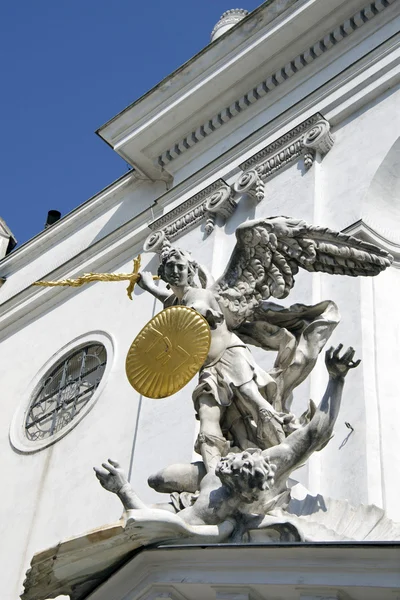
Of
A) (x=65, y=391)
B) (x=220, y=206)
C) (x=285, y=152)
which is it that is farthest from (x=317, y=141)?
(x=65, y=391)

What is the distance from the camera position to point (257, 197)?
33.7ft

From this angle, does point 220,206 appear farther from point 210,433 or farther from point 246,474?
point 246,474

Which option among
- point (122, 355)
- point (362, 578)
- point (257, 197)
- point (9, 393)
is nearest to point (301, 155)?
point (257, 197)

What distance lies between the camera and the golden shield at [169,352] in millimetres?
6410

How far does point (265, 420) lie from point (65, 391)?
562cm

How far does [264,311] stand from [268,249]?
1.29 ft

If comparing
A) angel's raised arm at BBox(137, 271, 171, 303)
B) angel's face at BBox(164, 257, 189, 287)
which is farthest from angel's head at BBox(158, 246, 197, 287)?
angel's raised arm at BBox(137, 271, 171, 303)

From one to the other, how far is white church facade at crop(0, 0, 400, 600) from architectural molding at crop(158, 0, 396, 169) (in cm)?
2

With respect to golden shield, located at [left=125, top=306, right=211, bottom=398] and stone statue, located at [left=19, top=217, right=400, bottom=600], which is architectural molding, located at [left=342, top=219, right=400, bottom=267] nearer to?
stone statue, located at [left=19, top=217, right=400, bottom=600]

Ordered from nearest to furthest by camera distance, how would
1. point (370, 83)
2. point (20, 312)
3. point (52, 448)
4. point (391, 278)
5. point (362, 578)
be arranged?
point (362, 578)
point (391, 278)
point (370, 83)
point (52, 448)
point (20, 312)

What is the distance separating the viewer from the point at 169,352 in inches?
256

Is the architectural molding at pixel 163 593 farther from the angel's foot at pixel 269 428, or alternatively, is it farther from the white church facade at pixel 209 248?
the angel's foot at pixel 269 428

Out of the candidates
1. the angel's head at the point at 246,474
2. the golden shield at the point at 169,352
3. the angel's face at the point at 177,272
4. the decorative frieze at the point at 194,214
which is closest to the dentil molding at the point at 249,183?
the decorative frieze at the point at 194,214

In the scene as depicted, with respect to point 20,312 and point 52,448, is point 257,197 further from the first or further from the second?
point 20,312
